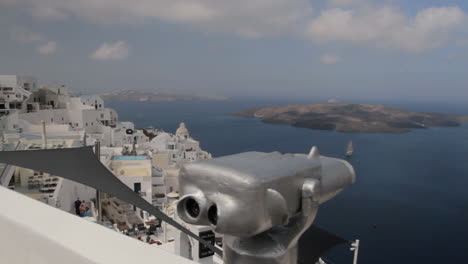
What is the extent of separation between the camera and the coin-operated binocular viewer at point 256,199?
681mm

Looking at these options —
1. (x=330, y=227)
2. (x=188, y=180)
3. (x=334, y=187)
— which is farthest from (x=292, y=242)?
(x=330, y=227)

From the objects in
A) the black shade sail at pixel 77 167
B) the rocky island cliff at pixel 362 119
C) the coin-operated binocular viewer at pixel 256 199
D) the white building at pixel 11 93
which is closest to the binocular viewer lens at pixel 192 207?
the coin-operated binocular viewer at pixel 256 199

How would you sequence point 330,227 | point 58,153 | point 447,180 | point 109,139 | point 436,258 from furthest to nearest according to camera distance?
point 447,180, point 109,139, point 330,227, point 436,258, point 58,153

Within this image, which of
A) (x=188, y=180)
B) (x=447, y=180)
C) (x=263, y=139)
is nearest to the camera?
(x=188, y=180)

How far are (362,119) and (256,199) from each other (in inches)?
2371

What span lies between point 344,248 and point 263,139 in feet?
93.4

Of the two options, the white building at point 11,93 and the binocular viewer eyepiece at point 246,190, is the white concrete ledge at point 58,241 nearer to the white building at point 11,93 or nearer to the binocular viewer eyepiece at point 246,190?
the binocular viewer eyepiece at point 246,190

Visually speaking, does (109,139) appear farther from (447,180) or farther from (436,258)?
(447,180)

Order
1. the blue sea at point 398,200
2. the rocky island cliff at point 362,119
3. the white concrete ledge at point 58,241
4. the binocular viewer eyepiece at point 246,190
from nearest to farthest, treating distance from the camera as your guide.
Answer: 1. the binocular viewer eyepiece at point 246,190
2. the white concrete ledge at point 58,241
3. the blue sea at point 398,200
4. the rocky island cliff at point 362,119

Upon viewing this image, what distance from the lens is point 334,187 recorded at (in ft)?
3.04

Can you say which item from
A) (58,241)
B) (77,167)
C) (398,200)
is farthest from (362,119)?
(58,241)

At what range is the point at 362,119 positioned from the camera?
5662cm

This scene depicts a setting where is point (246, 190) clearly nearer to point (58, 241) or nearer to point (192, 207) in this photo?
point (192, 207)

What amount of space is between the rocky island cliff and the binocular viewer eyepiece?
53.5m
